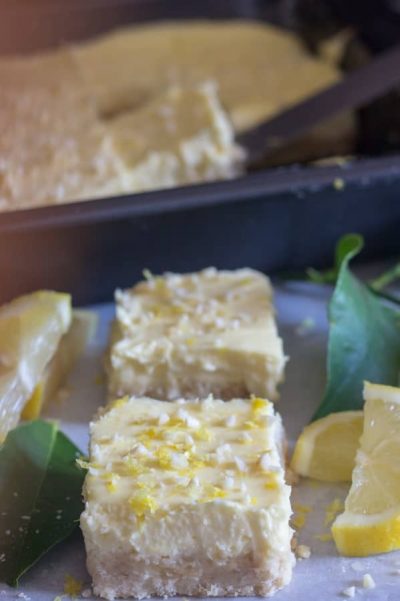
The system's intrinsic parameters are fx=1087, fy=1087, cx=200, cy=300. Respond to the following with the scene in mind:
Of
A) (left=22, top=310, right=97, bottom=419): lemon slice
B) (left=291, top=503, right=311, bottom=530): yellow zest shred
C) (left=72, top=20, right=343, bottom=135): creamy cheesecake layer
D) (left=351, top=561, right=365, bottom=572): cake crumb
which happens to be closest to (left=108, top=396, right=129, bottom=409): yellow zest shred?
(left=22, top=310, right=97, bottom=419): lemon slice

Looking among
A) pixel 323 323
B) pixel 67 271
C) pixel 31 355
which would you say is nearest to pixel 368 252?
pixel 323 323

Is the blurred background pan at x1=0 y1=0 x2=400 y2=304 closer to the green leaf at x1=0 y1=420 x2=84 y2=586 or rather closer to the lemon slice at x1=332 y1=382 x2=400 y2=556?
the green leaf at x1=0 y1=420 x2=84 y2=586

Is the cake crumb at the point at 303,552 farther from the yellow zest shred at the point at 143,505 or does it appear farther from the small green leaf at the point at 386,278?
the small green leaf at the point at 386,278

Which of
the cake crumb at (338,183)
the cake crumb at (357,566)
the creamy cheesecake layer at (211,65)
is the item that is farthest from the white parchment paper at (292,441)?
the creamy cheesecake layer at (211,65)

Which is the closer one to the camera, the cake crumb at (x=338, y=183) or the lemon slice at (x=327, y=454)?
the lemon slice at (x=327, y=454)

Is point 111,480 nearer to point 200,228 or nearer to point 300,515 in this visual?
point 300,515

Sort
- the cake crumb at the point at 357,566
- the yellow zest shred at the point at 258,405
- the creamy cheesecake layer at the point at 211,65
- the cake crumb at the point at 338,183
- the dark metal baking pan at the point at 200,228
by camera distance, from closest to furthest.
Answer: the cake crumb at the point at 357,566 < the yellow zest shred at the point at 258,405 < the dark metal baking pan at the point at 200,228 < the cake crumb at the point at 338,183 < the creamy cheesecake layer at the point at 211,65

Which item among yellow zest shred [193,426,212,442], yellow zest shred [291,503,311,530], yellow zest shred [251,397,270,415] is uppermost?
yellow zest shred [251,397,270,415]
